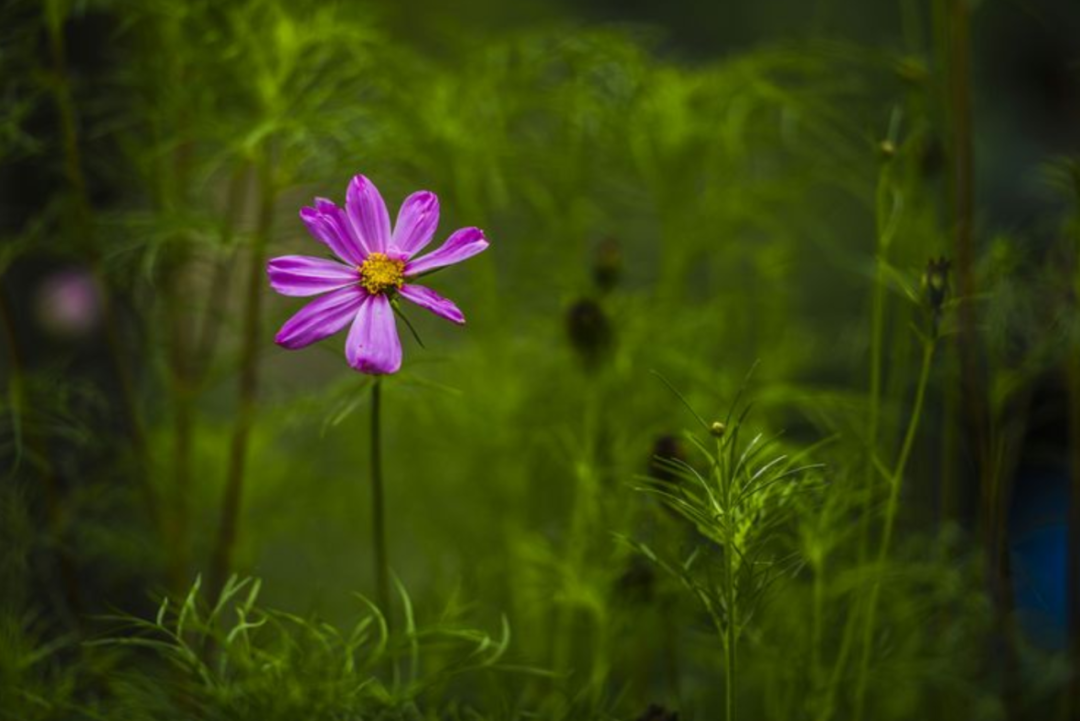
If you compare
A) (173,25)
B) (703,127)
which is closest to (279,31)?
(173,25)

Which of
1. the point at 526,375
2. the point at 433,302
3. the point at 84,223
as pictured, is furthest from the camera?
the point at 526,375

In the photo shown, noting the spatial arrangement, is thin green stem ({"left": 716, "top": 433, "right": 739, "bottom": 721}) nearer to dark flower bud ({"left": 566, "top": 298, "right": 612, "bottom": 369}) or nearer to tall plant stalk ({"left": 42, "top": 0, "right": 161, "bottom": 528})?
dark flower bud ({"left": 566, "top": 298, "right": 612, "bottom": 369})

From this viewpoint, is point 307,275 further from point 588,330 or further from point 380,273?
point 588,330

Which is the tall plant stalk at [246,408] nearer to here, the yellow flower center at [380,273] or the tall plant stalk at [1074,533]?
the yellow flower center at [380,273]

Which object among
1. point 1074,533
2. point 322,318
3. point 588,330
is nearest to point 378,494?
point 322,318

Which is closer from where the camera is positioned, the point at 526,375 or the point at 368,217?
the point at 368,217

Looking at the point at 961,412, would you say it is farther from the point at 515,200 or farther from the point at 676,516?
the point at 515,200

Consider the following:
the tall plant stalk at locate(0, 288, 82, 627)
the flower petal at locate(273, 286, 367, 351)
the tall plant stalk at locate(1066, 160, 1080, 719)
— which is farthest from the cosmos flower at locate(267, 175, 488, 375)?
the tall plant stalk at locate(1066, 160, 1080, 719)
